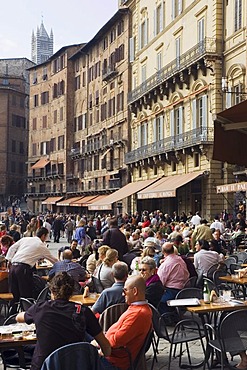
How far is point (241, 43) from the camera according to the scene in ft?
91.4

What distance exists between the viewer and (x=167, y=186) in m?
32.6

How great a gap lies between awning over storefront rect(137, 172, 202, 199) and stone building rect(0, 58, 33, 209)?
41.0 m

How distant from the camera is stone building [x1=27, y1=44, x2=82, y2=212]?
60562 mm

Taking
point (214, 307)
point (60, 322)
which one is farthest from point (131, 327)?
point (214, 307)

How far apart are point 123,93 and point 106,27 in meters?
7.10

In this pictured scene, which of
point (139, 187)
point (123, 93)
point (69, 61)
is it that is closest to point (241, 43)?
point (139, 187)

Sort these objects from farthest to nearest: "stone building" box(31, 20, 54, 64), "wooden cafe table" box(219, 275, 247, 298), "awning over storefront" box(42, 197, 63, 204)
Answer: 1. "stone building" box(31, 20, 54, 64)
2. "awning over storefront" box(42, 197, 63, 204)
3. "wooden cafe table" box(219, 275, 247, 298)

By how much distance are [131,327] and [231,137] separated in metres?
3.09

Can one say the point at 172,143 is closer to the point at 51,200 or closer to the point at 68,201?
the point at 68,201

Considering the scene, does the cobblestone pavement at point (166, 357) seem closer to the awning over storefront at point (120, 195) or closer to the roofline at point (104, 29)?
the awning over storefront at point (120, 195)

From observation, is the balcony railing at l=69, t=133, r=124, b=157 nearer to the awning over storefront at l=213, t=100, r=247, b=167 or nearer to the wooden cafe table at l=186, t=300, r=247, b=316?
the awning over storefront at l=213, t=100, r=247, b=167

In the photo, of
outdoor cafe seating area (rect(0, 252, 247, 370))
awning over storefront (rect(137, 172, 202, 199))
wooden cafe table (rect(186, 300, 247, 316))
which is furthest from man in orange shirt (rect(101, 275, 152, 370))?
awning over storefront (rect(137, 172, 202, 199))

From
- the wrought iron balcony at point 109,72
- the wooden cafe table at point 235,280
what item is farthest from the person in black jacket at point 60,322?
the wrought iron balcony at point 109,72

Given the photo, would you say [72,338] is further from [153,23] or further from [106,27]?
[106,27]
